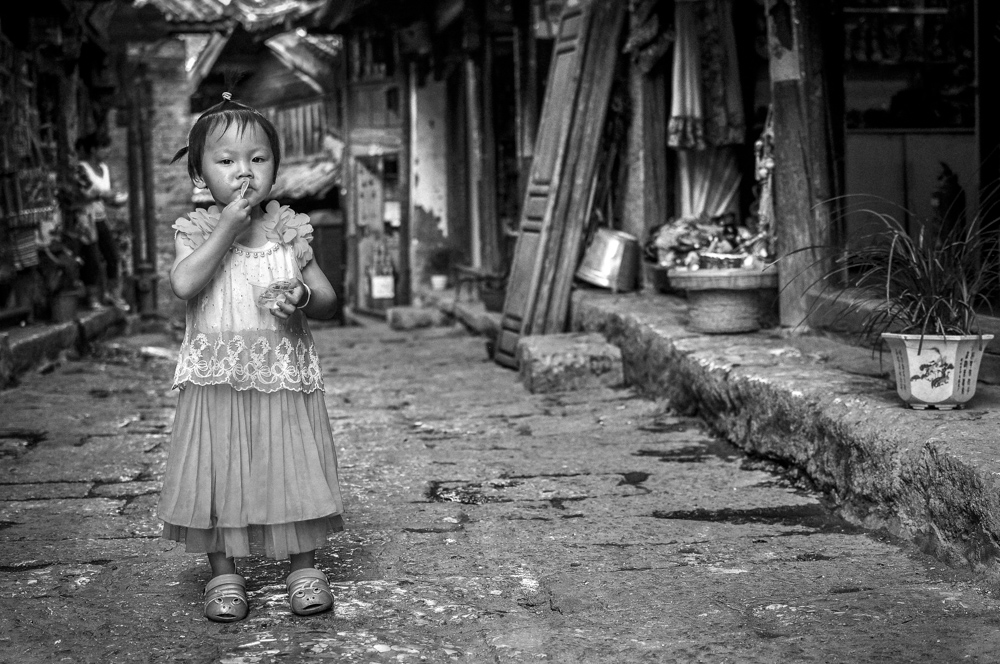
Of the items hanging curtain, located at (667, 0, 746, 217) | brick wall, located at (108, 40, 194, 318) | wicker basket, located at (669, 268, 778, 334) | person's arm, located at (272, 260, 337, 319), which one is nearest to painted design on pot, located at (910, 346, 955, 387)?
person's arm, located at (272, 260, 337, 319)

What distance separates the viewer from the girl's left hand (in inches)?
121

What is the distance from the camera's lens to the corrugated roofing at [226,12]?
54.3ft

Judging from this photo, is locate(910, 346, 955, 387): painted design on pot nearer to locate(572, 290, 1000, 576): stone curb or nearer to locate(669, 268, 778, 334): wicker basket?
locate(572, 290, 1000, 576): stone curb

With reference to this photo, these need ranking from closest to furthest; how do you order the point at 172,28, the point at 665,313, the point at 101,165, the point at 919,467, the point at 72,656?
the point at 72,656 < the point at 919,467 < the point at 665,313 < the point at 101,165 < the point at 172,28

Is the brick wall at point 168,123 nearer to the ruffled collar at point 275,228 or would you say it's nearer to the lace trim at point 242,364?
the ruffled collar at point 275,228

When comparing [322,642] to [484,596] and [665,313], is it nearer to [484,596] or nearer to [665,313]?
[484,596]

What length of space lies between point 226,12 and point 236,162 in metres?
15.3

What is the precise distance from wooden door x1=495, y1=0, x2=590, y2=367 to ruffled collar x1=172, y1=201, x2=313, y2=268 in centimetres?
540

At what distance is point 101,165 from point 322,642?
1246 centimetres

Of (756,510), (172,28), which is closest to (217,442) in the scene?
(756,510)

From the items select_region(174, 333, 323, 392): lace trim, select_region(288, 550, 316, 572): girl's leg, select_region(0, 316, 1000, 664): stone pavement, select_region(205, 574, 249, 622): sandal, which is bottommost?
select_region(0, 316, 1000, 664): stone pavement

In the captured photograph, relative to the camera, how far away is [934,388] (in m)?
3.95

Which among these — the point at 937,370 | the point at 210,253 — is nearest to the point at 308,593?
the point at 210,253

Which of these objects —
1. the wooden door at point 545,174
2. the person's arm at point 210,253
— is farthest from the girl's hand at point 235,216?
the wooden door at point 545,174
